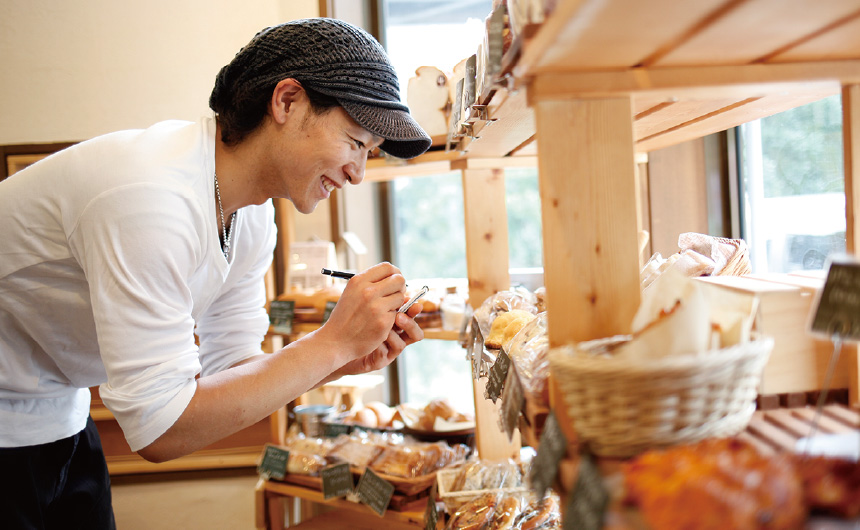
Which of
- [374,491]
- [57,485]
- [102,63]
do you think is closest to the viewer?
[57,485]

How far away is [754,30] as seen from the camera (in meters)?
0.67

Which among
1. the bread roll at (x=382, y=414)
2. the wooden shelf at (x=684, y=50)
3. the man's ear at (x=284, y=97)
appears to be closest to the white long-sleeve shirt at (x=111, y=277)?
the man's ear at (x=284, y=97)

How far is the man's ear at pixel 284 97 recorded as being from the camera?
1.27m

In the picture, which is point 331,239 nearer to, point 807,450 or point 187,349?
point 187,349

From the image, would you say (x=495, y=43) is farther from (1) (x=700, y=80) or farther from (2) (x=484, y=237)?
(2) (x=484, y=237)

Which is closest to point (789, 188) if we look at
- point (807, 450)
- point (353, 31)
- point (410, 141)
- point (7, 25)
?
point (410, 141)

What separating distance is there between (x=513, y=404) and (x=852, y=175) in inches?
22.3

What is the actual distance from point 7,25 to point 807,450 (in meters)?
3.36

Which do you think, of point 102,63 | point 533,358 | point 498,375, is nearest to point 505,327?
point 498,375

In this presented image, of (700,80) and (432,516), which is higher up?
(700,80)

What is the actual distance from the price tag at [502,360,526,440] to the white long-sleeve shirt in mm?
594

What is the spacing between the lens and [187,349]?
118 cm

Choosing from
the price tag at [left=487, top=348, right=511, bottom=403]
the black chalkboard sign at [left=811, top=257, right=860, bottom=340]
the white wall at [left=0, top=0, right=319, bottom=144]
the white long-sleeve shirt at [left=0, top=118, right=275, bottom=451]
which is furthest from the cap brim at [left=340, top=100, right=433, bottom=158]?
the white wall at [left=0, top=0, right=319, bottom=144]

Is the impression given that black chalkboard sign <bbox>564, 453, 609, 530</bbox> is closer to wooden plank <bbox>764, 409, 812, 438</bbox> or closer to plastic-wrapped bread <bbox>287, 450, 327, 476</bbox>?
wooden plank <bbox>764, 409, 812, 438</bbox>
